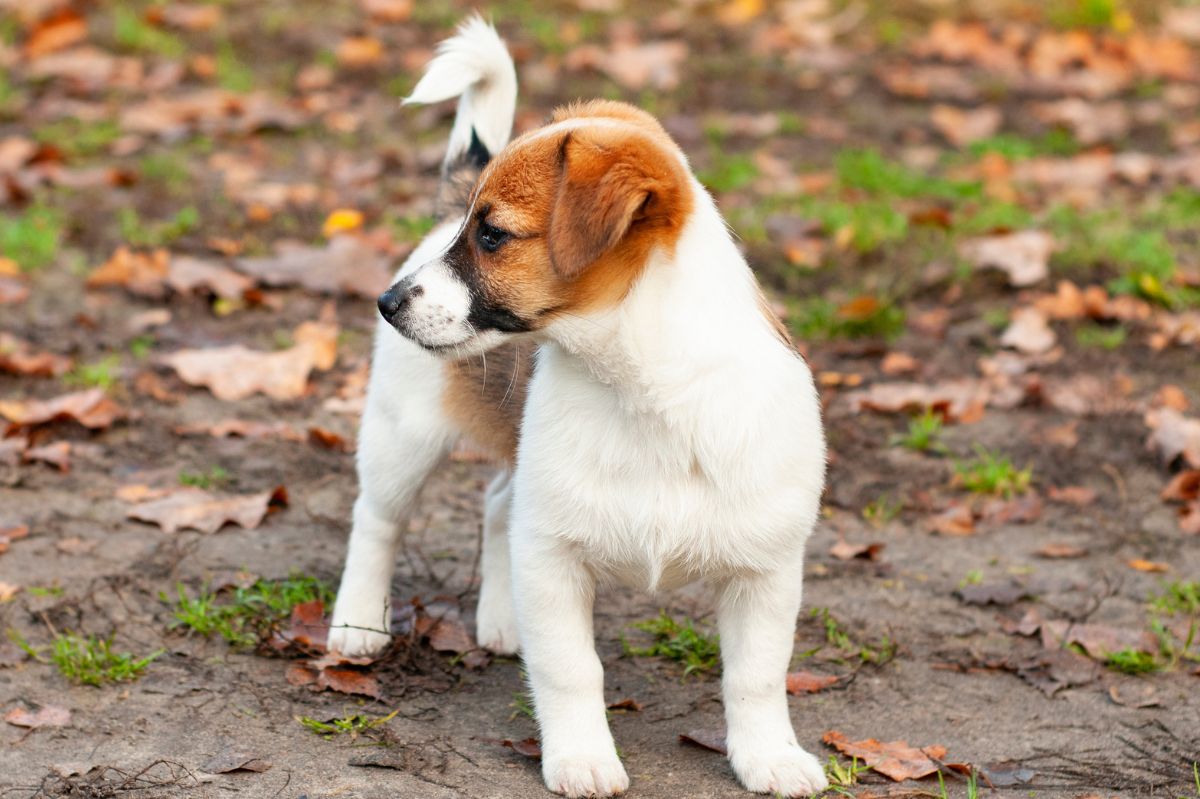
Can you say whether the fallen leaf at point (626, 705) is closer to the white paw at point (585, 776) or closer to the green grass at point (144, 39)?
the white paw at point (585, 776)

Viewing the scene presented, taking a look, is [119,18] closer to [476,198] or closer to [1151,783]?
[476,198]

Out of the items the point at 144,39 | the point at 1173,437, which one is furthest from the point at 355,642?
the point at 144,39

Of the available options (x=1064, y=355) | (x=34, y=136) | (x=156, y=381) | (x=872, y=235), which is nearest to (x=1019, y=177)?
(x=872, y=235)

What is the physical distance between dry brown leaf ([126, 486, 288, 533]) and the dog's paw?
2.76 ft

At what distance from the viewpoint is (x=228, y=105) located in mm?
8977

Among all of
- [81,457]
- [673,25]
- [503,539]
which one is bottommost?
[81,457]

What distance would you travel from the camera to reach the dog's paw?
13.5 ft

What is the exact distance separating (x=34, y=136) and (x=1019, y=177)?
5.61m

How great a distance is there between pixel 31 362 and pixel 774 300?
3.22 metres

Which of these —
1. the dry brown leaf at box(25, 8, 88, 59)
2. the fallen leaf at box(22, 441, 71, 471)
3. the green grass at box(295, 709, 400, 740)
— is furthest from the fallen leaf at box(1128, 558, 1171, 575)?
the dry brown leaf at box(25, 8, 88, 59)

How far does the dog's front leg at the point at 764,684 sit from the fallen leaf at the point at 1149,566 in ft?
5.96

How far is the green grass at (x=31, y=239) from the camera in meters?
6.94

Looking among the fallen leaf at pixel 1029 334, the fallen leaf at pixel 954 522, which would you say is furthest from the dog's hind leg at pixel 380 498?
the fallen leaf at pixel 1029 334

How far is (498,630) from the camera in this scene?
13.9 ft
